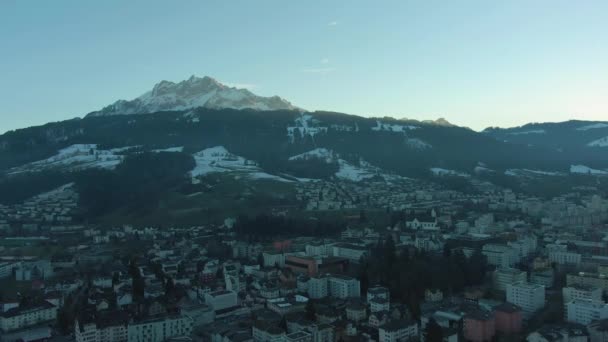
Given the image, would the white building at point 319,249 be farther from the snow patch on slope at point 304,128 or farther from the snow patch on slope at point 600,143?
the snow patch on slope at point 600,143

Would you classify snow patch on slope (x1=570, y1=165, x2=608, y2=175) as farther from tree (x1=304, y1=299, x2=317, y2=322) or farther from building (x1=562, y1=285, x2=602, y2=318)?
tree (x1=304, y1=299, x2=317, y2=322)

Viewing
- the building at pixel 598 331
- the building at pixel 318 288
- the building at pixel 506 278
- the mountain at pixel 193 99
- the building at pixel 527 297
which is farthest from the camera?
the mountain at pixel 193 99

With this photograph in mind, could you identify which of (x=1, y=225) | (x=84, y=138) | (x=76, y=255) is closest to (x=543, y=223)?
(x=76, y=255)

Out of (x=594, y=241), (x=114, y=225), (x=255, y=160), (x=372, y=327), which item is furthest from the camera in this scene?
(x=255, y=160)

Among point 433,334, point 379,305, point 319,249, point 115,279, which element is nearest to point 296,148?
point 319,249

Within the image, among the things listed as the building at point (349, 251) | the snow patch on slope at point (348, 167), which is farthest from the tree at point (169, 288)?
the snow patch on slope at point (348, 167)

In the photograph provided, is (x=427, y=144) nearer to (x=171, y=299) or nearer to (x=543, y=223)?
(x=543, y=223)
